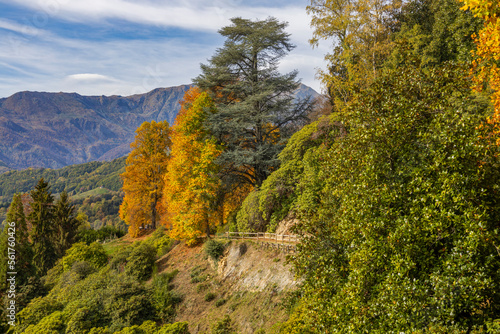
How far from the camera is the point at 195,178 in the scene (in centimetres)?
2584

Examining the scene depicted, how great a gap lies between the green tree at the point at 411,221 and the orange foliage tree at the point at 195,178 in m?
16.9

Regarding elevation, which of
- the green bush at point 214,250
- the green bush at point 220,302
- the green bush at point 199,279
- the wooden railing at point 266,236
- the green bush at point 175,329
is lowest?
the green bush at point 220,302

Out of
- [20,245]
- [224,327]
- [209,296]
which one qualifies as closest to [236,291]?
[209,296]

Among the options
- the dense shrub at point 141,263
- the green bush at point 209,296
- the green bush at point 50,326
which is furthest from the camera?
the dense shrub at point 141,263

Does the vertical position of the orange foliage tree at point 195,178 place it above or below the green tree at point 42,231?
above

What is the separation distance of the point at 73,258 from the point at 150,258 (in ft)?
31.3

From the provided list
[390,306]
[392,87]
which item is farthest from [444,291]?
[392,87]

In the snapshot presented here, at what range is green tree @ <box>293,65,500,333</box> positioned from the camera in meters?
6.38

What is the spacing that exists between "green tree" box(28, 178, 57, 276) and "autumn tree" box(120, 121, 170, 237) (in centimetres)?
895

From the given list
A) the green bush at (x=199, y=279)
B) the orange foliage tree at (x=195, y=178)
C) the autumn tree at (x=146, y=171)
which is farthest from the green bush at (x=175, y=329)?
the autumn tree at (x=146, y=171)

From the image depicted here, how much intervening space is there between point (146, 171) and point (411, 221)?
37.7 meters

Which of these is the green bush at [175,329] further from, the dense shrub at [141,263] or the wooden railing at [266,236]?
the dense shrub at [141,263]

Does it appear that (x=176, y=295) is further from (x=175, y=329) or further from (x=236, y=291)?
(x=175, y=329)

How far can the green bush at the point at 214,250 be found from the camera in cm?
2328
